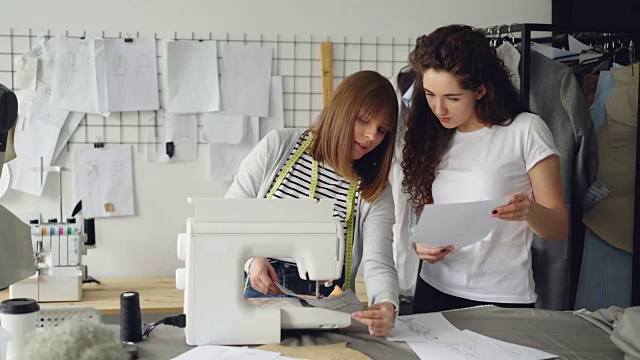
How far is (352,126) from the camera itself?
1858mm

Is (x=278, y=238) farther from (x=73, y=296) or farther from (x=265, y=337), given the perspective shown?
(x=73, y=296)

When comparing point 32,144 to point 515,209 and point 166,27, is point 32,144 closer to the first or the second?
point 166,27

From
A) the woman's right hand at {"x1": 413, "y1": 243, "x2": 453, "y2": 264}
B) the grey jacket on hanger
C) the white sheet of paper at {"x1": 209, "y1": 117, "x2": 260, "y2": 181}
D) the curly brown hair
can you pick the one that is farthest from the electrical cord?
the white sheet of paper at {"x1": 209, "y1": 117, "x2": 260, "y2": 181}

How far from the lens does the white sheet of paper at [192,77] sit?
3.12m

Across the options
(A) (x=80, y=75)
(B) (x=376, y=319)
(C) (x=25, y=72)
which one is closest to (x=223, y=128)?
(A) (x=80, y=75)

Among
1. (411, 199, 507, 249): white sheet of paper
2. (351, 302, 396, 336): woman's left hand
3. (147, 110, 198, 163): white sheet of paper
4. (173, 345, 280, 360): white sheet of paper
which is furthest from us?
(147, 110, 198, 163): white sheet of paper

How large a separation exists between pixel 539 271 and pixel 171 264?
1.53 meters

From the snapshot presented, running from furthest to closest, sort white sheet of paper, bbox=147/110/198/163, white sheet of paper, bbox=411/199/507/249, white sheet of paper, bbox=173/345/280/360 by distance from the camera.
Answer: white sheet of paper, bbox=147/110/198/163 → white sheet of paper, bbox=411/199/507/249 → white sheet of paper, bbox=173/345/280/360

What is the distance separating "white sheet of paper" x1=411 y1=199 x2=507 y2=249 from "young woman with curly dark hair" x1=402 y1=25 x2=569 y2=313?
10 centimetres

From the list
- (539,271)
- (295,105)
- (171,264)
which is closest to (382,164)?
(539,271)

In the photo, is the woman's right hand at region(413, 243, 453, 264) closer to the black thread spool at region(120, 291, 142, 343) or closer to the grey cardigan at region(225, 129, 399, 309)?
the grey cardigan at region(225, 129, 399, 309)

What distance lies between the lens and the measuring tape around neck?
76.4 inches

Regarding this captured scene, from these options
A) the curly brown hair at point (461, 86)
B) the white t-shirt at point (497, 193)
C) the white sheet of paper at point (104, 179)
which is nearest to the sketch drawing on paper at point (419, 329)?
the white t-shirt at point (497, 193)

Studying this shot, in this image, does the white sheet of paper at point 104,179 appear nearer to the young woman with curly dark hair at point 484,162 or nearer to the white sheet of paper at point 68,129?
the white sheet of paper at point 68,129
